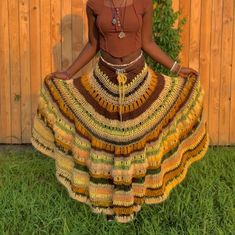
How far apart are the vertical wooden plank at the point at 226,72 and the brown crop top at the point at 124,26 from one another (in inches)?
105

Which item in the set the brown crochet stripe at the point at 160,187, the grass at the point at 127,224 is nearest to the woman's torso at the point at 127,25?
the brown crochet stripe at the point at 160,187

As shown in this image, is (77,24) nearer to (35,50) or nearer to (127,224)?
(35,50)

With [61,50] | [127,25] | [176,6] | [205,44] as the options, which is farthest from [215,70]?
[127,25]

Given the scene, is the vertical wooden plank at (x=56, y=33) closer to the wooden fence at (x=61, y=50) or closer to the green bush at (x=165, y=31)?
the wooden fence at (x=61, y=50)

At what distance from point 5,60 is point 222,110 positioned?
2572mm

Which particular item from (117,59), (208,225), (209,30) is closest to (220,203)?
(208,225)

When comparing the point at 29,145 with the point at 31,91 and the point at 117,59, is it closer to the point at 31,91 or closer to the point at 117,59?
the point at 31,91

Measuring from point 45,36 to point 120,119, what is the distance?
2.66 meters

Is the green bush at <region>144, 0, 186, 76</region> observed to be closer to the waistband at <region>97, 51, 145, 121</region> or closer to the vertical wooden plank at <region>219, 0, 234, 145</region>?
the vertical wooden plank at <region>219, 0, 234, 145</region>

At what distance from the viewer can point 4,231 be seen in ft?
15.6

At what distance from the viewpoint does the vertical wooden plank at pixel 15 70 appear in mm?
6574

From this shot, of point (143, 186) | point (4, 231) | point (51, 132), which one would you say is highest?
point (51, 132)

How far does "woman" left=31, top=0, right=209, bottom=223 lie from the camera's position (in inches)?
164

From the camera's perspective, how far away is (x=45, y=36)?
6.60 meters
